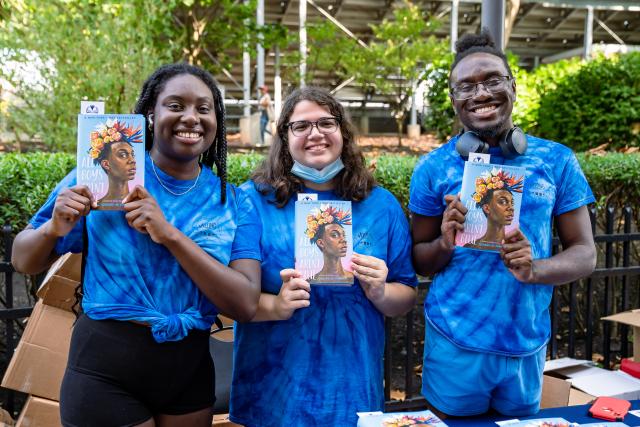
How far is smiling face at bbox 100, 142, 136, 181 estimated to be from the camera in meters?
2.01

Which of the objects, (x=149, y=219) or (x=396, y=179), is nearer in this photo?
(x=149, y=219)

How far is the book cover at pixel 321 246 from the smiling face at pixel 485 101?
685 millimetres

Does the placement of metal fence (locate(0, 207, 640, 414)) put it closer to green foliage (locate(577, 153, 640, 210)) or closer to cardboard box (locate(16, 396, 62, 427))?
green foliage (locate(577, 153, 640, 210))

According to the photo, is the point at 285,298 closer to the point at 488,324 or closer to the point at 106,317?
the point at 106,317

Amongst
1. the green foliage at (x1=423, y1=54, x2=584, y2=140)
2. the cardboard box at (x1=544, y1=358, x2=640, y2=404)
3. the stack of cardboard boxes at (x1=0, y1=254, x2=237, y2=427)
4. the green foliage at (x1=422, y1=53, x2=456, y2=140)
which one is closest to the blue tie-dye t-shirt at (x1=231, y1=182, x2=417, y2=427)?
the stack of cardboard boxes at (x1=0, y1=254, x2=237, y2=427)

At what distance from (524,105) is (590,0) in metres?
11.4

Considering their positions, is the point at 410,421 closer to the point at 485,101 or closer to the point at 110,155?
the point at 485,101

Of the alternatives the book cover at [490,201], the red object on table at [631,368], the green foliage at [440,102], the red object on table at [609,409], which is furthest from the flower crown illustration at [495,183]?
the green foliage at [440,102]

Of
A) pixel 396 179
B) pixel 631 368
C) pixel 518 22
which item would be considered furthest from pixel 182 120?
pixel 518 22

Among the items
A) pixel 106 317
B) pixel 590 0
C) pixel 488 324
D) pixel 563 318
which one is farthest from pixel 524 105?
pixel 590 0

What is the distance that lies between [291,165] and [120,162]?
0.72 m

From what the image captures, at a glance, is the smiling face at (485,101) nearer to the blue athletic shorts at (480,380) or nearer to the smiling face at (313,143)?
the smiling face at (313,143)

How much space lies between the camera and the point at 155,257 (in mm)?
2033

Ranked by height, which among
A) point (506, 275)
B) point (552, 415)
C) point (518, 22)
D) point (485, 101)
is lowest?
point (552, 415)
